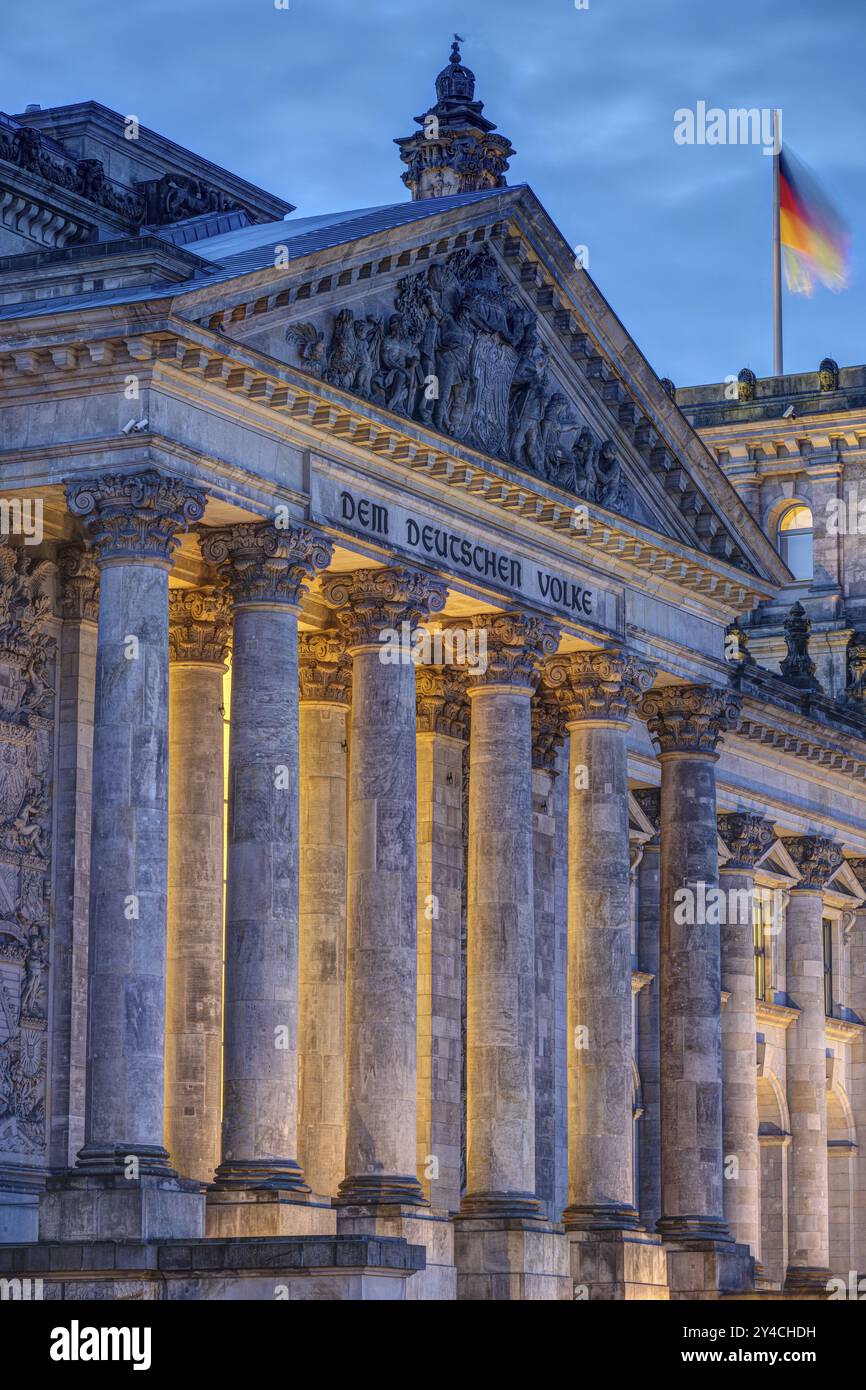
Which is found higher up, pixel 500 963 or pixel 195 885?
pixel 195 885

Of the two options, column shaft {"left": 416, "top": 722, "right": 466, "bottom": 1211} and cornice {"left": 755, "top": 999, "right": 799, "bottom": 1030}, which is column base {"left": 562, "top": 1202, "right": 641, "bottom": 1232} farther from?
cornice {"left": 755, "top": 999, "right": 799, "bottom": 1030}

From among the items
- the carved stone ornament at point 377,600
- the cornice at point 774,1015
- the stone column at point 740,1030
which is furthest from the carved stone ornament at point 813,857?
the carved stone ornament at point 377,600

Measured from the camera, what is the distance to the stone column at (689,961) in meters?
59.4

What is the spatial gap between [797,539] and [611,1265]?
38.5 meters

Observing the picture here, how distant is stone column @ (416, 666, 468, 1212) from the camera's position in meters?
57.1

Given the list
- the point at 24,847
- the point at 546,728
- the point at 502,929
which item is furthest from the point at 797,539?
the point at 24,847

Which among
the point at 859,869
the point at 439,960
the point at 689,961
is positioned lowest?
the point at 439,960

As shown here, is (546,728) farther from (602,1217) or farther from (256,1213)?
(256,1213)

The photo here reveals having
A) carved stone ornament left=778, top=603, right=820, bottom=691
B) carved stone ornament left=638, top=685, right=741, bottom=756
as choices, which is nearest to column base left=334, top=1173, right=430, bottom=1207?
carved stone ornament left=638, top=685, right=741, bottom=756

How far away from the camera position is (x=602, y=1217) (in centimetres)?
5506

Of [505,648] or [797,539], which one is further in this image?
[797,539]

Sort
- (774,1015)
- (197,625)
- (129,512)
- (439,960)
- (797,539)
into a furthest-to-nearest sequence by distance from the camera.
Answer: (797,539), (774,1015), (439,960), (197,625), (129,512)
